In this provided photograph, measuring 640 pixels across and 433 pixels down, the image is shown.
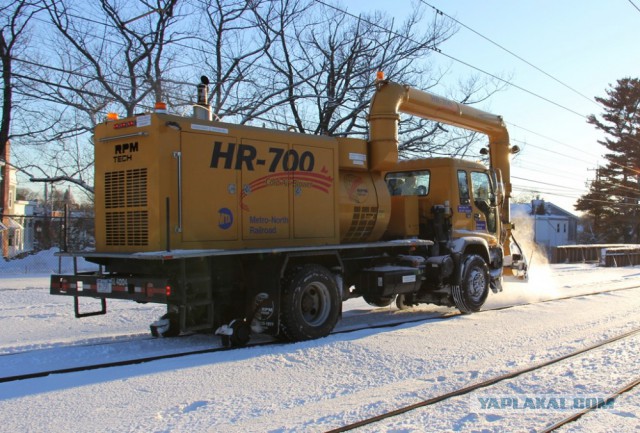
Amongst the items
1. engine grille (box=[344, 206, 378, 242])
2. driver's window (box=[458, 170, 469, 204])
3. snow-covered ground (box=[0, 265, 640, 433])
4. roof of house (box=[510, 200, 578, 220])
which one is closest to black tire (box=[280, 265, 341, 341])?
snow-covered ground (box=[0, 265, 640, 433])

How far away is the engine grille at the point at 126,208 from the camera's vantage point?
7.63 m

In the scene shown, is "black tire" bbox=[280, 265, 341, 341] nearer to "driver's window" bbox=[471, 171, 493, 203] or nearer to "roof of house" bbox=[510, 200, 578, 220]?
"driver's window" bbox=[471, 171, 493, 203]

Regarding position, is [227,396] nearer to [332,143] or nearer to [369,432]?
[369,432]

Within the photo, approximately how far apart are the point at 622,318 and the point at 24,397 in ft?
31.2

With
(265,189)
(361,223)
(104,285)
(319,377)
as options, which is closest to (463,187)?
(361,223)

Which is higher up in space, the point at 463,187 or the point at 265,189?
the point at 463,187

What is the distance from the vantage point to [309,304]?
8.73m

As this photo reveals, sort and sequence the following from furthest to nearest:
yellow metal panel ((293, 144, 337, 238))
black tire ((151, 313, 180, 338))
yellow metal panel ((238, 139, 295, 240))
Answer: yellow metal panel ((293, 144, 337, 238)), black tire ((151, 313, 180, 338)), yellow metal panel ((238, 139, 295, 240))

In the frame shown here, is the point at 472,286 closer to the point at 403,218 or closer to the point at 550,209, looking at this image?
the point at 403,218

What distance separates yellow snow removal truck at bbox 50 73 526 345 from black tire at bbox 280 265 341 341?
20mm

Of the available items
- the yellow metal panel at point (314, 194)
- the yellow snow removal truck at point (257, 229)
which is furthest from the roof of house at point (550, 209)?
the yellow metal panel at point (314, 194)

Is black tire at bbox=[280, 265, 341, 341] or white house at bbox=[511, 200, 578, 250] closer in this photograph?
black tire at bbox=[280, 265, 341, 341]

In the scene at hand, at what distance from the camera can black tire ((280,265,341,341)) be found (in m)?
8.12

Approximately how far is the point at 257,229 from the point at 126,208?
5.88 ft
